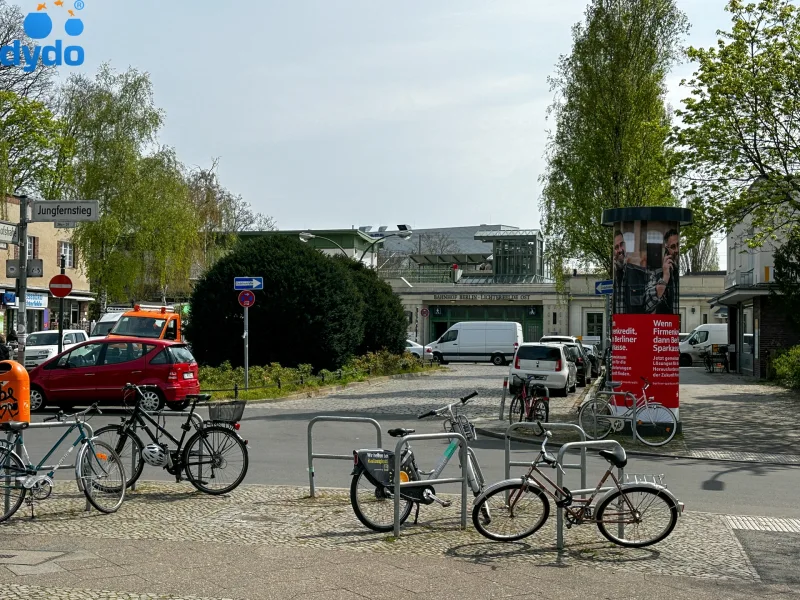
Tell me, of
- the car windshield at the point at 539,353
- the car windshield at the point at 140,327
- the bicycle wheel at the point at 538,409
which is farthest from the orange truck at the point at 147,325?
the bicycle wheel at the point at 538,409

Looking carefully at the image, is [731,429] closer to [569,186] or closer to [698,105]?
[698,105]

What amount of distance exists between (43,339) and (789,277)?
26309 mm

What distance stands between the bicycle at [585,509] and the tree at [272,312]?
22.3 m

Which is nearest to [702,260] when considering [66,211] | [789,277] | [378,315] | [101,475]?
[789,277]

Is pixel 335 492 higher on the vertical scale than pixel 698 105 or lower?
lower

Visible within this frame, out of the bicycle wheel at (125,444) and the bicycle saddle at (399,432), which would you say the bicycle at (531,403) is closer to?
the bicycle wheel at (125,444)

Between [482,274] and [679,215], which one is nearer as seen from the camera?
[679,215]

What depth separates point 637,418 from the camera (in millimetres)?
16516

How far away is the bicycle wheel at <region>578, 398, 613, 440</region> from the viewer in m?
16.9

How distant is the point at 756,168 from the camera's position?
73.9 feet

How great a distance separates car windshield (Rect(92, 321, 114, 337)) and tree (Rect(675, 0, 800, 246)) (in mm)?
21962

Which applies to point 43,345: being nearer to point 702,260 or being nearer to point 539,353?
point 539,353

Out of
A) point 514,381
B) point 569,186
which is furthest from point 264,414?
point 569,186

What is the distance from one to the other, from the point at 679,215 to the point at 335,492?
32.2ft
